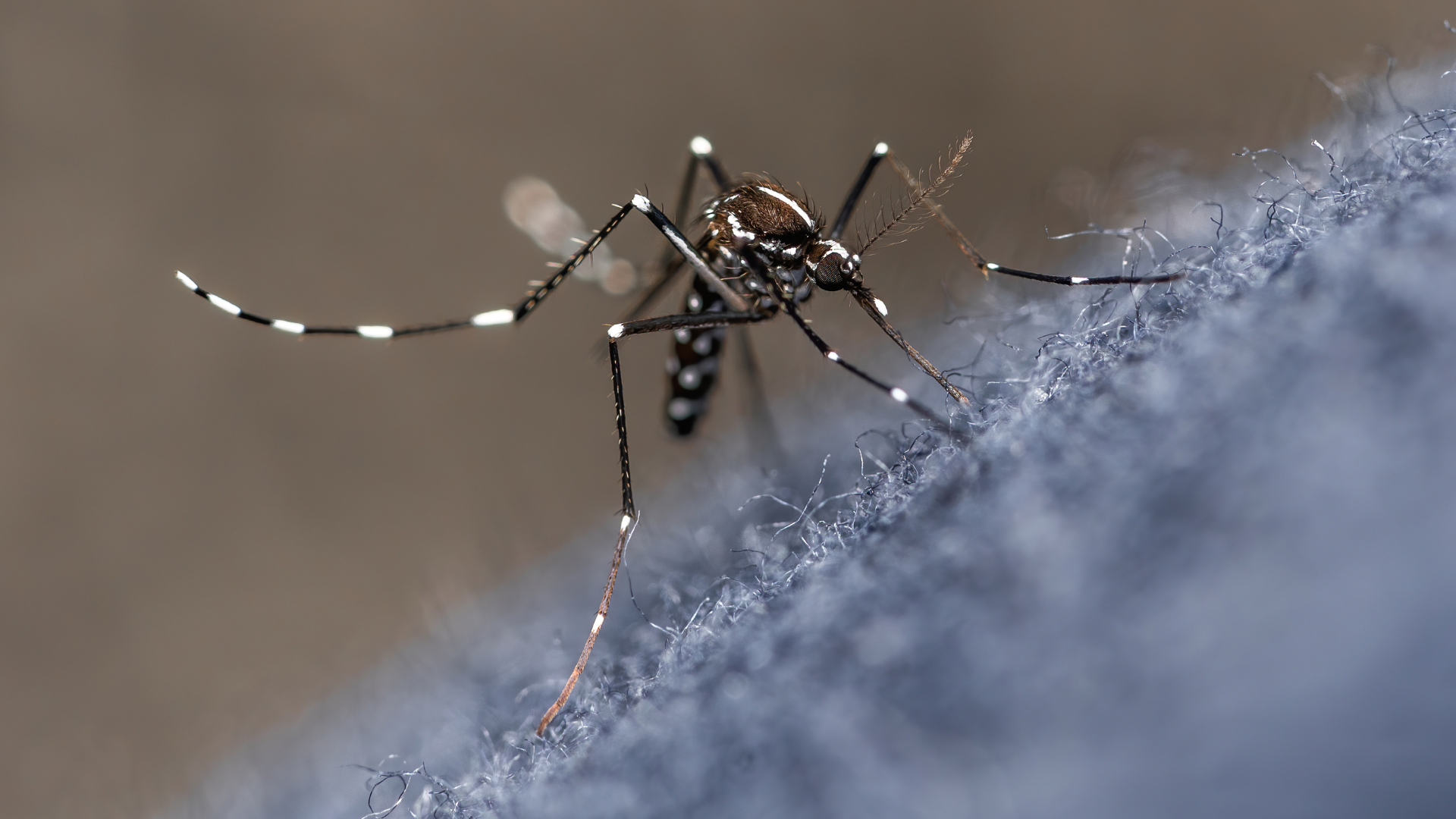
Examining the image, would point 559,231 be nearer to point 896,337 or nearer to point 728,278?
point 728,278

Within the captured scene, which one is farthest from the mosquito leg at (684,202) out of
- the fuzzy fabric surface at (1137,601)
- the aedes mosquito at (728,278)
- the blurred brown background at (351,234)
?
the fuzzy fabric surface at (1137,601)

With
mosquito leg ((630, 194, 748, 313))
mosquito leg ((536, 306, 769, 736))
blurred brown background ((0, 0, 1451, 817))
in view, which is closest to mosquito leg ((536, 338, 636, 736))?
mosquito leg ((536, 306, 769, 736))

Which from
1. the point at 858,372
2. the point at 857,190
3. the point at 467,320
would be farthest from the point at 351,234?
the point at 858,372

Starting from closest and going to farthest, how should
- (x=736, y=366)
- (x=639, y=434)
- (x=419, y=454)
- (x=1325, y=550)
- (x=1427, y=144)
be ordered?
(x=1325, y=550) < (x=1427, y=144) < (x=736, y=366) < (x=419, y=454) < (x=639, y=434)

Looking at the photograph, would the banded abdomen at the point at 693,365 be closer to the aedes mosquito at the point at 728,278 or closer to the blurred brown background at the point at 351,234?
the aedes mosquito at the point at 728,278

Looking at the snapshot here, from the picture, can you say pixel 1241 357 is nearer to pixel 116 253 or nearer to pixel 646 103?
pixel 646 103

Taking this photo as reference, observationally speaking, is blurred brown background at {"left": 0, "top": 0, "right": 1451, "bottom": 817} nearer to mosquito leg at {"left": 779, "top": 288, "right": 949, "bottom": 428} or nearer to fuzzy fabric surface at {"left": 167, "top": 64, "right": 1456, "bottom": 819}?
mosquito leg at {"left": 779, "top": 288, "right": 949, "bottom": 428}

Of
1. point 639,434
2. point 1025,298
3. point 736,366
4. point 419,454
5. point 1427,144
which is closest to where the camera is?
point 1427,144

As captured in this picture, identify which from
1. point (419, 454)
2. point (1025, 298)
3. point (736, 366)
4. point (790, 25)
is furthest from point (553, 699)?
point (790, 25)
